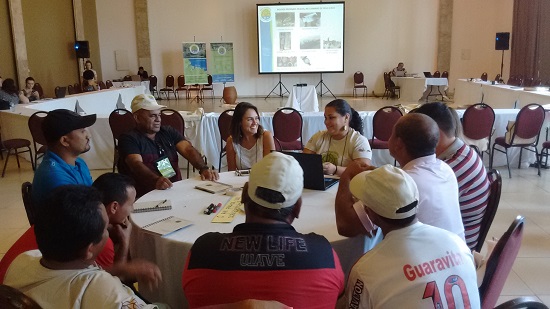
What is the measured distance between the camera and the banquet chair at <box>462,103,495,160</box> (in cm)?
581

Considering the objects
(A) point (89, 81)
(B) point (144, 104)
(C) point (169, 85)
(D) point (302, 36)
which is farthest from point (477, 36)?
(B) point (144, 104)

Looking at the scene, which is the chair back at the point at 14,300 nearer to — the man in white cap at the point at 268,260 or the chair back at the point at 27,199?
the man in white cap at the point at 268,260

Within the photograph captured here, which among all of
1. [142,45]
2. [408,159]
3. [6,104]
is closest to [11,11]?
[6,104]

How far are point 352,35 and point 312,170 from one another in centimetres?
1401

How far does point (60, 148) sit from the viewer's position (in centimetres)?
254

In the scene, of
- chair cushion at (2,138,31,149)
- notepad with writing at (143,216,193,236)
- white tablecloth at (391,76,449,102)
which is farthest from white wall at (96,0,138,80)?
notepad with writing at (143,216,193,236)

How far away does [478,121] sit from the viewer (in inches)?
230

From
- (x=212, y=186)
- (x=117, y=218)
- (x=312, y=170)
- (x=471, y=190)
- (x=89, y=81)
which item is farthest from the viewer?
(x=89, y=81)

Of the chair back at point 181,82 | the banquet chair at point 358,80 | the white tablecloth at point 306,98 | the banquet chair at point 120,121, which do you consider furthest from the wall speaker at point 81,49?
the banquet chair at point 120,121

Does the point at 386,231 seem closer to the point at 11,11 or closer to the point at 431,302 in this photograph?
the point at 431,302

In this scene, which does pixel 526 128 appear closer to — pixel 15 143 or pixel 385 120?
pixel 385 120

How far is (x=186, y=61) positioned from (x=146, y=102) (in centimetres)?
1282

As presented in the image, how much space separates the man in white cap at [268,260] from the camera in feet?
4.24

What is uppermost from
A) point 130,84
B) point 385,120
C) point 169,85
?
point 130,84
